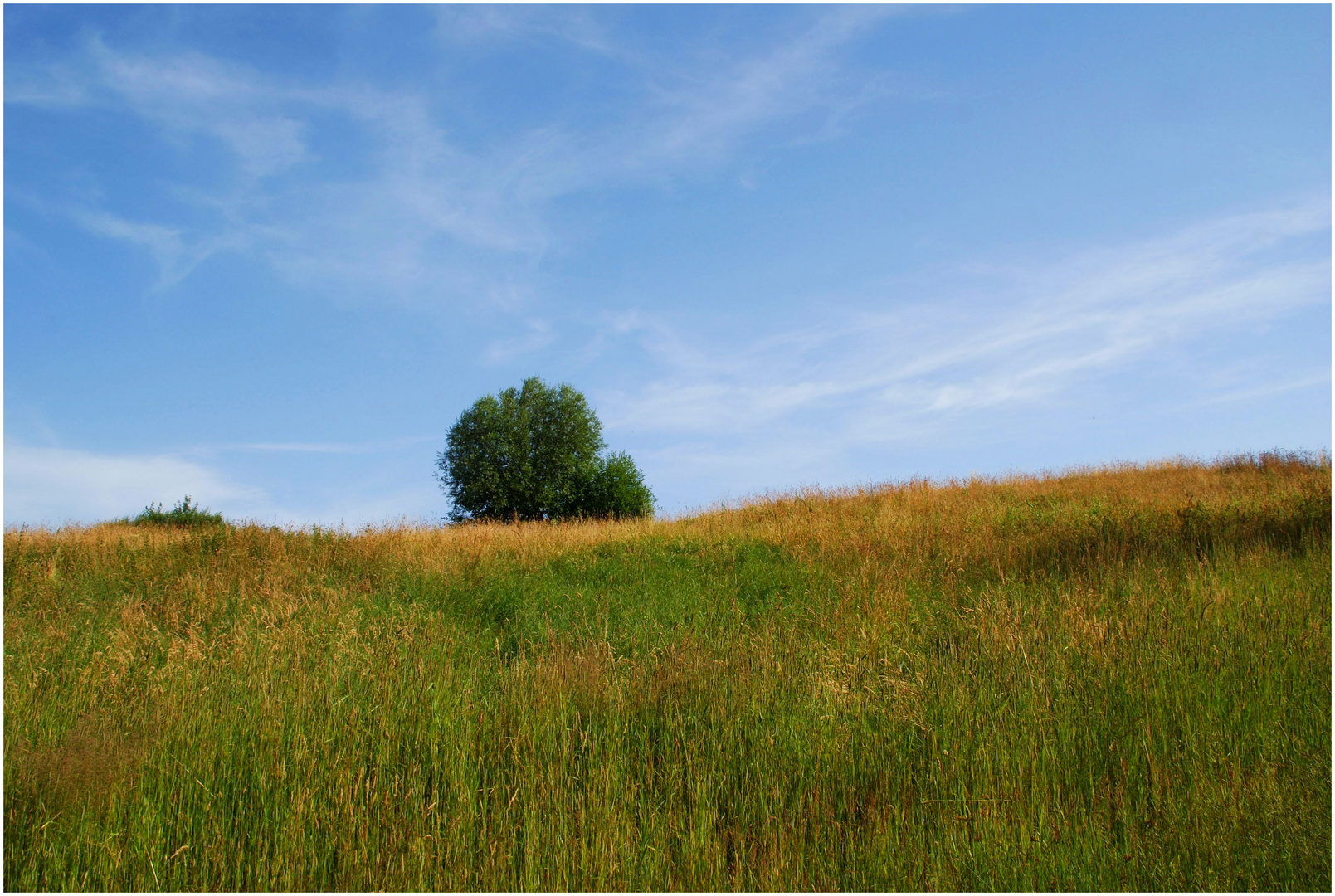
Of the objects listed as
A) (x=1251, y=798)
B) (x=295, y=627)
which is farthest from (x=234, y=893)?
(x=1251, y=798)

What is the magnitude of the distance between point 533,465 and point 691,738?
32808mm

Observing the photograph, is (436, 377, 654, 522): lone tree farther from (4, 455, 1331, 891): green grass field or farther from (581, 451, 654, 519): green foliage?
(4, 455, 1331, 891): green grass field

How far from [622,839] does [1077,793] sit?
2552mm

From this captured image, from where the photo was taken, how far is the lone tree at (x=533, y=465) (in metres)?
34.6

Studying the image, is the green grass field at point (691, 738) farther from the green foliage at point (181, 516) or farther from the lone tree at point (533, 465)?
the lone tree at point (533, 465)

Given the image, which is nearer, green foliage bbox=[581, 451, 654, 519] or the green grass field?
the green grass field

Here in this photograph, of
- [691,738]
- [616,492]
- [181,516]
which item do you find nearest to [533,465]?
[616,492]

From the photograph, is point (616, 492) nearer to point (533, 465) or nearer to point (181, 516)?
point (533, 465)

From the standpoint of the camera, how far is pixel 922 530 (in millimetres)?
12539

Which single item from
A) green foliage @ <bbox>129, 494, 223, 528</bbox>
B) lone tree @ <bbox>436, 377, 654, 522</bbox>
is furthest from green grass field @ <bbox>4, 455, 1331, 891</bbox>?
lone tree @ <bbox>436, 377, 654, 522</bbox>

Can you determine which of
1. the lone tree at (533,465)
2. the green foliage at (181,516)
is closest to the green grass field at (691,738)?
the green foliage at (181,516)

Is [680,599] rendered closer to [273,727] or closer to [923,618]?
[923,618]

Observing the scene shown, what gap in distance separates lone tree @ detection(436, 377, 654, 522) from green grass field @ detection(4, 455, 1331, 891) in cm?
2525

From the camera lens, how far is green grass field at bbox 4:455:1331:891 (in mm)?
3461
